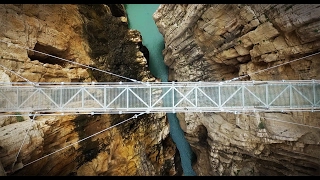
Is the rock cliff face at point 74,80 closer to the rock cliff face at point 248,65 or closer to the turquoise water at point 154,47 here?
the turquoise water at point 154,47

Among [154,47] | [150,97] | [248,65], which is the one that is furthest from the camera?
[154,47]

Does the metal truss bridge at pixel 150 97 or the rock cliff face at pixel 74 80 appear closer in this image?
the metal truss bridge at pixel 150 97

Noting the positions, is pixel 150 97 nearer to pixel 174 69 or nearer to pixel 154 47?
pixel 174 69

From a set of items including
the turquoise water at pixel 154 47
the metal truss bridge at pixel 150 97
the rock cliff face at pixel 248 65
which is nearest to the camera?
the metal truss bridge at pixel 150 97

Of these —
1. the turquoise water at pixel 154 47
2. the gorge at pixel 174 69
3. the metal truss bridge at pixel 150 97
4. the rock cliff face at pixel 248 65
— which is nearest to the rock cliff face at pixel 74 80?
the gorge at pixel 174 69

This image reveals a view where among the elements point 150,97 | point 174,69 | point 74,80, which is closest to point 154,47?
point 174,69

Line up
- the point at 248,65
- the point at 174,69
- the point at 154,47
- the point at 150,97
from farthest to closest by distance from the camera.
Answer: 1. the point at 154,47
2. the point at 174,69
3. the point at 248,65
4. the point at 150,97
